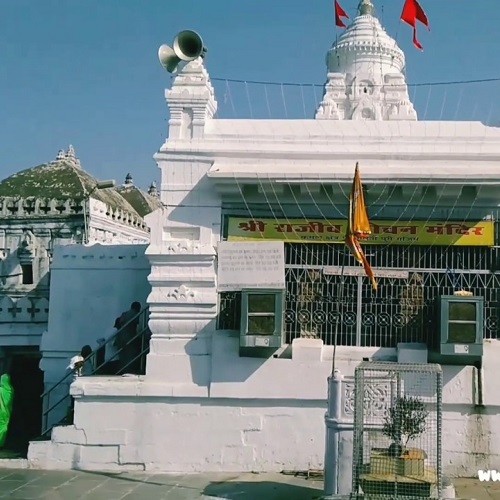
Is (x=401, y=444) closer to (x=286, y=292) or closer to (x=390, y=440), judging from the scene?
(x=390, y=440)

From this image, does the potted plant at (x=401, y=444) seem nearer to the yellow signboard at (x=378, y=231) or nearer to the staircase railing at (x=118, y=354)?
the yellow signboard at (x=378, y=231)

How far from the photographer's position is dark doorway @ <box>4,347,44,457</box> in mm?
14977

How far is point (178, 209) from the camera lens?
11320mm

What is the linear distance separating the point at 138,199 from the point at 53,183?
26.5 feet

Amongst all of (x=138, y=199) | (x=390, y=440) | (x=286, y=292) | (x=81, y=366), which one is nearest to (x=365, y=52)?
(x=138, y=199)

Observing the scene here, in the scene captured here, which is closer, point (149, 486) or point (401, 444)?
point (401, 444)

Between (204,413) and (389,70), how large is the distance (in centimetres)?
1862

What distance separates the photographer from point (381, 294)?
11.1 metres

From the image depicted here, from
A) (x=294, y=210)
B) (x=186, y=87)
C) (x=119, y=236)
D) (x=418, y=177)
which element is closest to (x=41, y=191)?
(x=119, y=236)

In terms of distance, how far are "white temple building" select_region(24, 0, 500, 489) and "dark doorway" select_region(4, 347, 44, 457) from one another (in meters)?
4.45

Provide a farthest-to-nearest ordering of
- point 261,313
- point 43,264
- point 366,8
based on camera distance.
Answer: point 366,8
point 43,264
point 261,313

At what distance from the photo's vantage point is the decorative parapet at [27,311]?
49.4 feet

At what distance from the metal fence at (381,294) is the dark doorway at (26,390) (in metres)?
6.13

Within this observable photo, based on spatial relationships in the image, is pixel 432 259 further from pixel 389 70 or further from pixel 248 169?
pixel 389 70
